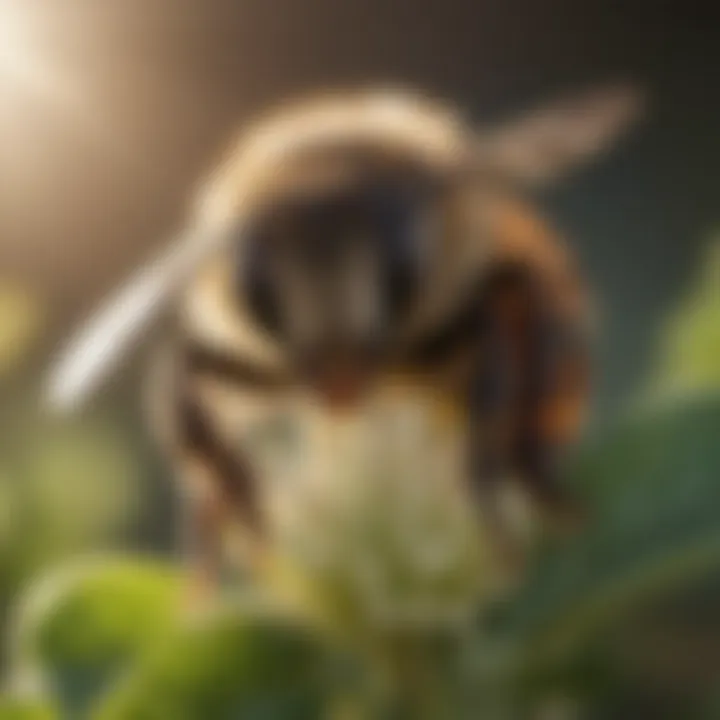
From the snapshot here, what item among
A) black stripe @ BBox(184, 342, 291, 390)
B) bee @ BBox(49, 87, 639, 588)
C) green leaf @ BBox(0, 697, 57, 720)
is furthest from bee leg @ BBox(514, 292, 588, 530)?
green leaf @ BBox(0, 697, 57, 720)

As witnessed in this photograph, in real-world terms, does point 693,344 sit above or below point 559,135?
below

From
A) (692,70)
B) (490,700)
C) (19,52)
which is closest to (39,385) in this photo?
(19,52)

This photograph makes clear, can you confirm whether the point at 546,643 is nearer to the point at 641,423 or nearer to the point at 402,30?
the point at 641,423

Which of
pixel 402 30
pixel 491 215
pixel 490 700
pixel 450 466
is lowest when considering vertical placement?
pixel 490 700

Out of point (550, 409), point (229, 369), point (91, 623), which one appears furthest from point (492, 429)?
point (91, 623)

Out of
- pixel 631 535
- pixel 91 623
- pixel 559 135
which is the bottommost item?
pixel 631 535

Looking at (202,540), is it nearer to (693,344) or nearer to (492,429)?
(492,429)
